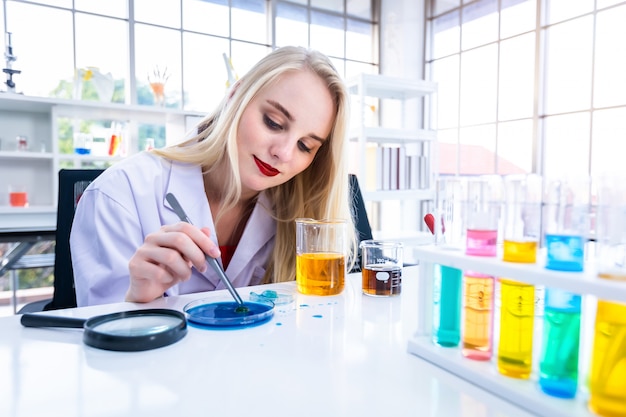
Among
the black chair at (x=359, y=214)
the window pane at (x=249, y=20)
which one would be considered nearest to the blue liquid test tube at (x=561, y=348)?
the black chair at (x=359, y=214)

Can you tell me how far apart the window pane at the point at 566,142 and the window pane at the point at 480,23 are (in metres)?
1.03

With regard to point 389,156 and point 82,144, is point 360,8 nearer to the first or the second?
point 389,156

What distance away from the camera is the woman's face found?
1.12 metres

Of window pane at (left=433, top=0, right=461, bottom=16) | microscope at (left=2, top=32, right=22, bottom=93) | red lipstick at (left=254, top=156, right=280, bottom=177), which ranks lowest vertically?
red lipstick at (left=254, top=156, right=280, bottom=177)

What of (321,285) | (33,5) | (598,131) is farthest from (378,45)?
(321,285)

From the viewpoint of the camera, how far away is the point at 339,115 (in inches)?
49.5

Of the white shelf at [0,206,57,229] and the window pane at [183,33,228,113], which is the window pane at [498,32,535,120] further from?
the white shelf at [0,206,57,229]

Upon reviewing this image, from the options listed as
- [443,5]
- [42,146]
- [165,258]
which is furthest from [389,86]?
[165,258]

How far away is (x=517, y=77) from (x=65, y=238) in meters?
3.72

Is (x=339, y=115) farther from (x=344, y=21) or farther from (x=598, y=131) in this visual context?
(x=344, y=21)

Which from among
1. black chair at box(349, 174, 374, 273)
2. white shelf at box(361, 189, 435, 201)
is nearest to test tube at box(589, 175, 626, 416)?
black chair at box(349, 174, 374, 273)

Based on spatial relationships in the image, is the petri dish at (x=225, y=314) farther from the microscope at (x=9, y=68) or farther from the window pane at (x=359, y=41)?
the window pane at (x=359, y=41)

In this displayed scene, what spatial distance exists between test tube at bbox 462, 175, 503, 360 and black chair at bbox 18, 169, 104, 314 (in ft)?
3.70

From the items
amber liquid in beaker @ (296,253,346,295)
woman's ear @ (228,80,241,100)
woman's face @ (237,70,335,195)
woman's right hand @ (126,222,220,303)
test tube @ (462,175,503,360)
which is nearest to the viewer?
test tube @ (462,175,503,360)
